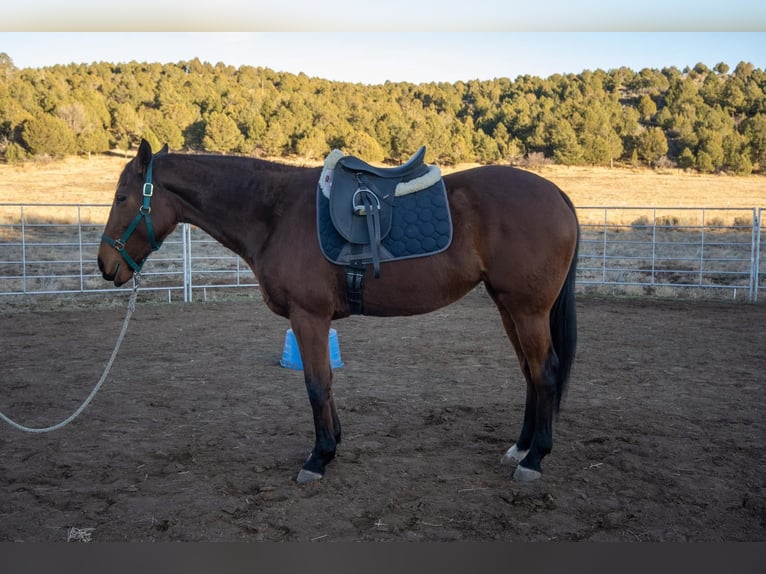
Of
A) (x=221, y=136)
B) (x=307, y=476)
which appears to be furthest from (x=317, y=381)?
(x=221, y=136)

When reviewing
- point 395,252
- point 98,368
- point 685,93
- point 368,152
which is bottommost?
point 98,368

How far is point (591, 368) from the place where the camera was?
5.97 meters

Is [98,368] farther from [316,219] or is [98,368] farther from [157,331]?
[316,219]

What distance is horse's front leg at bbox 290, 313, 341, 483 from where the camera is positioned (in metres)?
3.31

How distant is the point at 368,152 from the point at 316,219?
81.9 ft

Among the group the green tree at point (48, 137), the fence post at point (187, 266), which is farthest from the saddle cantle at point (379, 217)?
the green tree at point (48, 137)

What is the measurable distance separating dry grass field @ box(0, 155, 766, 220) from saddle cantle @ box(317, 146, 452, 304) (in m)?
19.3

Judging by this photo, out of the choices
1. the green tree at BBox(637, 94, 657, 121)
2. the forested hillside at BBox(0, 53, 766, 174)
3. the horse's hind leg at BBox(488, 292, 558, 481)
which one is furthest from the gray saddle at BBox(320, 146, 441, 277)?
the green tree at BBox(637, 94, 657, 121)

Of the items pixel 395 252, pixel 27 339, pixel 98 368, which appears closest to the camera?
pixel 395 252

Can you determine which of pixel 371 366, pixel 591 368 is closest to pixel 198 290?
pixel 371 366

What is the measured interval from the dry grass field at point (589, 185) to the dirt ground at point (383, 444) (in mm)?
16263

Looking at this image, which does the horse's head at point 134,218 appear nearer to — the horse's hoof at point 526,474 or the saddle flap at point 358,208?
the saddle flap at point 358,208

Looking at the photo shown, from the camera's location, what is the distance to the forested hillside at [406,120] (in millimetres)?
28391

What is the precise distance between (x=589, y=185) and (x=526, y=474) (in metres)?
24.8
